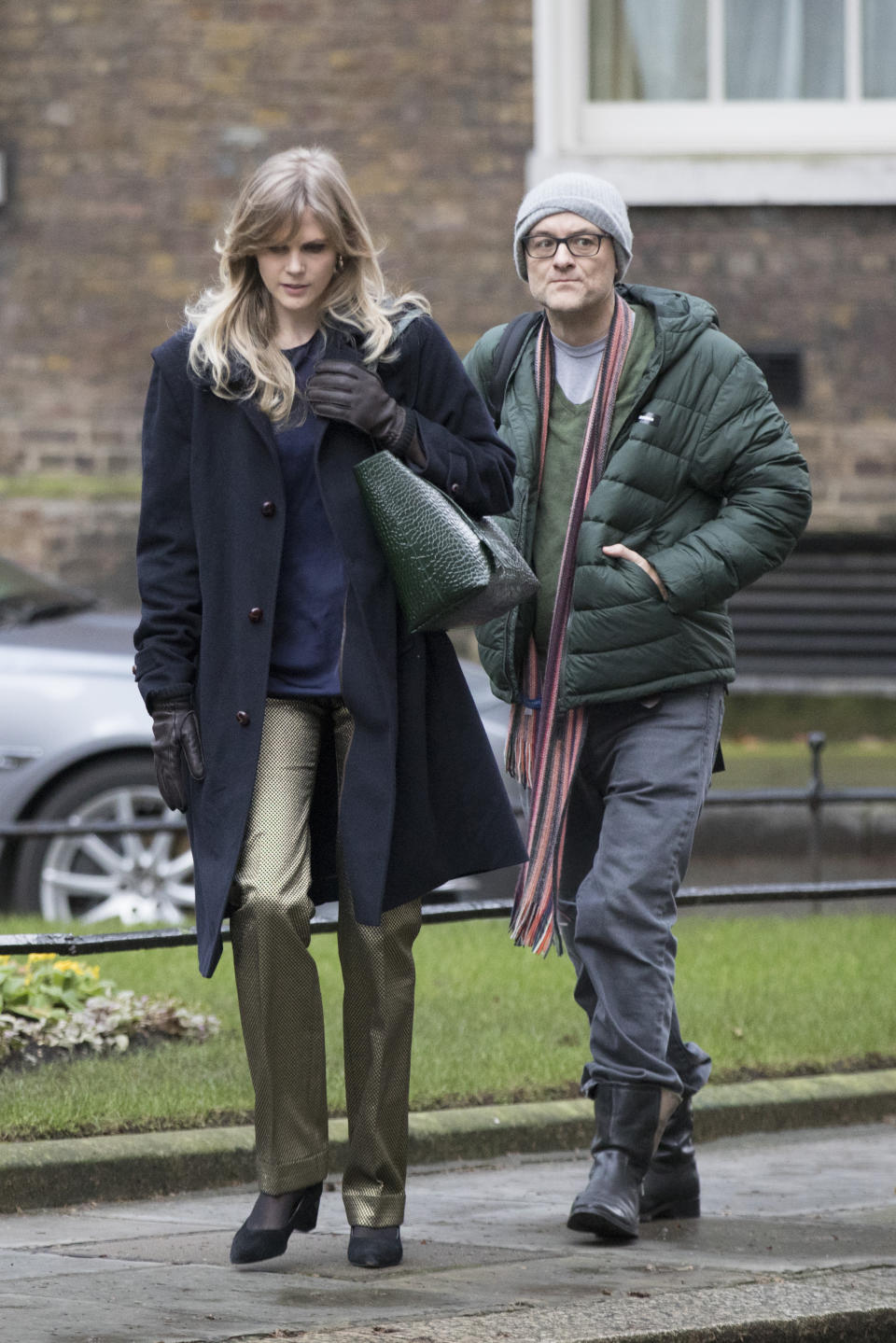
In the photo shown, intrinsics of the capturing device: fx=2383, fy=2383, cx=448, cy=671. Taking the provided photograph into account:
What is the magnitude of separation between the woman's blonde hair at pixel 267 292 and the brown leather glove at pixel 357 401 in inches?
2.6

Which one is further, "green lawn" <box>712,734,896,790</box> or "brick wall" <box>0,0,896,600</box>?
"brick wall" <box>0,0,896,600</box>

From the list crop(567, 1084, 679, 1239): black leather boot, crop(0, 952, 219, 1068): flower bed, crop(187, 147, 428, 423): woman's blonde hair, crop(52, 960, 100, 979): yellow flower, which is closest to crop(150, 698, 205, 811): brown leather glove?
crop(187, 147, 428, 423): woman's blonde hair

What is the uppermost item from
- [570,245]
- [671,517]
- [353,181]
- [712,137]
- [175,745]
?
[712,137]

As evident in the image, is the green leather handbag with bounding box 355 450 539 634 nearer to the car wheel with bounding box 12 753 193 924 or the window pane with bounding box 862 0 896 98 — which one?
the car wheel with bounding box 12 753 193 924

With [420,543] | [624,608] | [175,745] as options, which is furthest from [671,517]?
[175,745]

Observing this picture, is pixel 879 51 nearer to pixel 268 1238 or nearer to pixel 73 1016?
pixel 73 1016

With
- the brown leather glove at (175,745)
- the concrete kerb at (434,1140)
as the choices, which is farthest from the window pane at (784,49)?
the brown leather glove at (175,745)

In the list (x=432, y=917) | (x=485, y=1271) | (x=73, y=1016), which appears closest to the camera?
(x=485, y=1271)

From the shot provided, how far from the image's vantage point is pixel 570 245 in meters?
4.70

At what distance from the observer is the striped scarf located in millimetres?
4734

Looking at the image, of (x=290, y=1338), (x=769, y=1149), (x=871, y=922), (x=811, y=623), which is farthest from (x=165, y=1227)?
(x=811, y=623)

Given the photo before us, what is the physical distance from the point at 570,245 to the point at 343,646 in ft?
3.31

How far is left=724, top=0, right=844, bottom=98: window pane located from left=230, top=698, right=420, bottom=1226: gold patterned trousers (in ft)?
31.3

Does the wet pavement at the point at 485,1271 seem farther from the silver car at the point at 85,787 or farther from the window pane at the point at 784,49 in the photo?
the window pane at the point at 784,49
